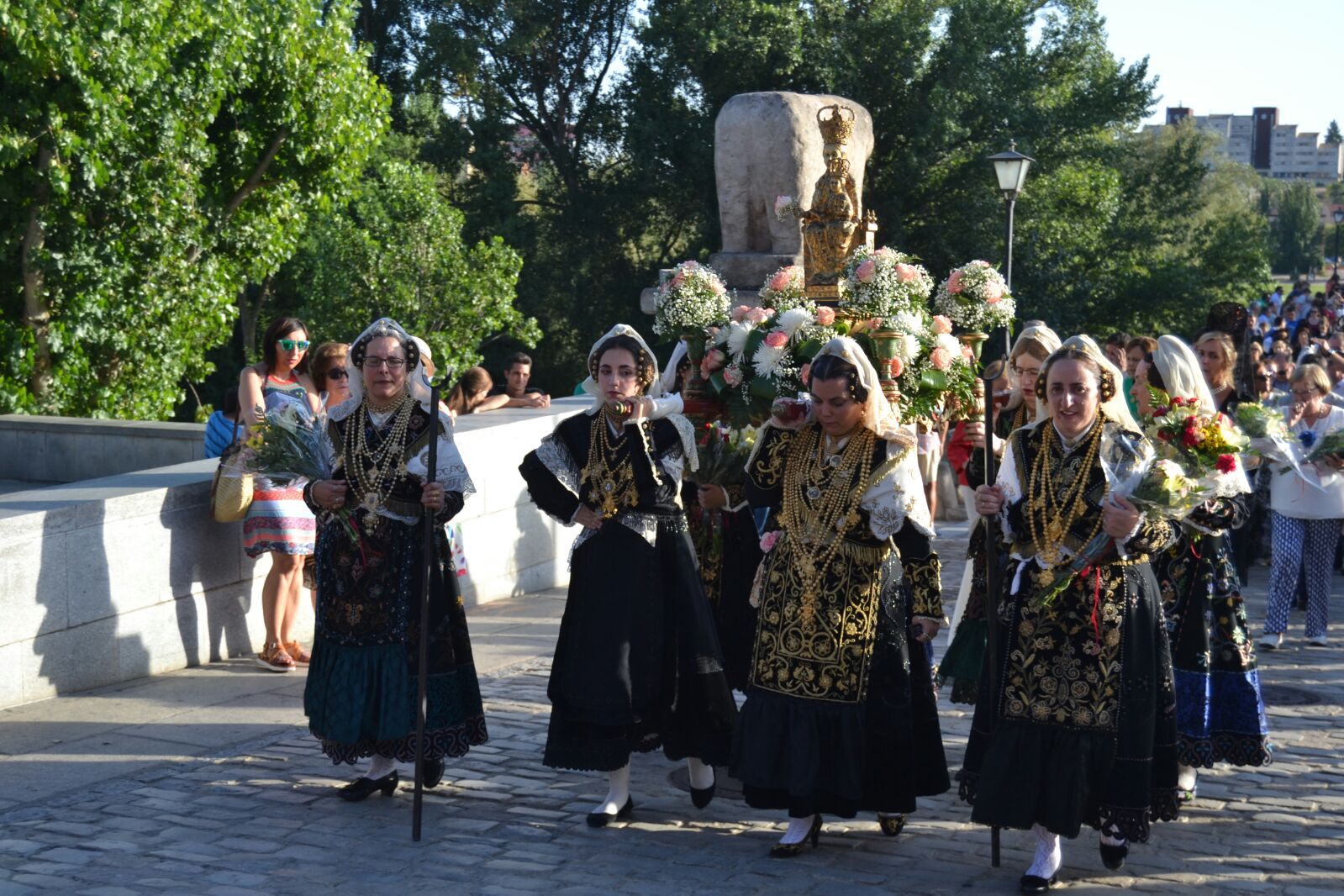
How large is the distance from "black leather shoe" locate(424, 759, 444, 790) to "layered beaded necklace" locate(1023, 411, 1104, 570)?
2554 mm

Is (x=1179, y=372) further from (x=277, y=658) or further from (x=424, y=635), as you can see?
(x=277, y=658)

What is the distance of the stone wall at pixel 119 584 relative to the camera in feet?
24.4

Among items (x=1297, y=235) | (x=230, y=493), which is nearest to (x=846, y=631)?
(x=230, y=493)

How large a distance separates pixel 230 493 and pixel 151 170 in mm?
10008

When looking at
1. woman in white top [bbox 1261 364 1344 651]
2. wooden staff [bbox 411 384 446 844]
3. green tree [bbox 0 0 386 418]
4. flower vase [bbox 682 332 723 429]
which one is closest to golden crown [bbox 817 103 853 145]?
flower vase [bbox 682 332 723 429]

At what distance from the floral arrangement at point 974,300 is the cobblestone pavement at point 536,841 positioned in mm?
1996

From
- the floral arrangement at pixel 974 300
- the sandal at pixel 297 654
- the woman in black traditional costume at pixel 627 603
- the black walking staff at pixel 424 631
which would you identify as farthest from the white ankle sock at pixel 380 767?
the floral arrangement at pixel 974 300

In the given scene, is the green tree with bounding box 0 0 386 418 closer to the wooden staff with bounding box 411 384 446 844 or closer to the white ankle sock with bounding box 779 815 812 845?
the wooden staff with bounding box 411 384 446 844

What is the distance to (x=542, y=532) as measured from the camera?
1127 centimetres

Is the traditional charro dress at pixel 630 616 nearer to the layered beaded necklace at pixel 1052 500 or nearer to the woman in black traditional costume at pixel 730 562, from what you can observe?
the woman in black traditional costume at pixel 730 562

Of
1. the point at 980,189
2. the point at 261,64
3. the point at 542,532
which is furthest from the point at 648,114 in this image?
the point at 542,532

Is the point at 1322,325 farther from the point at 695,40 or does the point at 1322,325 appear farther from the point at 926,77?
the point at 695,40

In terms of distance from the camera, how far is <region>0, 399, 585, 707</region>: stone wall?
743cm

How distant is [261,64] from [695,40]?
527 inches
